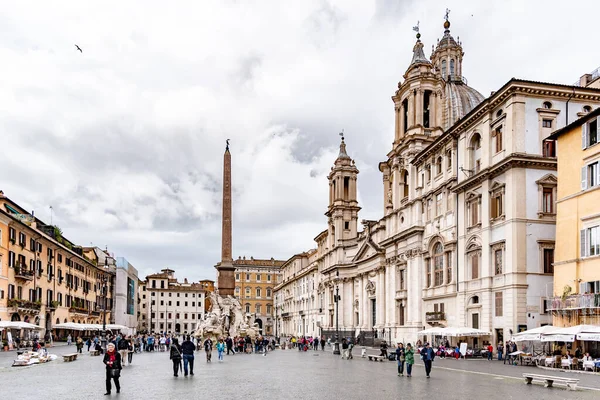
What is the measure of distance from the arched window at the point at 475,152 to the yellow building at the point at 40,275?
1285 inches

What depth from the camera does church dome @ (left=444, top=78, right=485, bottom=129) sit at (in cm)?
6450

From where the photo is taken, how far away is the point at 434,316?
49.6 m

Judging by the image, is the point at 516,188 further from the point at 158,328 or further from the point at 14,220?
the point at 158,328

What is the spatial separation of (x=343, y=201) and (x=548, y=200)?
50.5 meters

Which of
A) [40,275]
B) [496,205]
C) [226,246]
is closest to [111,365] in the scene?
[496,205]

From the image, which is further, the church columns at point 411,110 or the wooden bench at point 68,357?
the church columns at point 411,110

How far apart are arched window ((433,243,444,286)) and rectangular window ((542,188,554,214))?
1078cm

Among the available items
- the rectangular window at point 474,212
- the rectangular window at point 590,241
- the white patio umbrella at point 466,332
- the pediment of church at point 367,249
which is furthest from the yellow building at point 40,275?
the rectangular window at point 590,241

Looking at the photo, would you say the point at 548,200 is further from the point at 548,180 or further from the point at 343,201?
the point at 343,201

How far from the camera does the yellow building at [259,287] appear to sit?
143125 mm

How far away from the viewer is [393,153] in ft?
205

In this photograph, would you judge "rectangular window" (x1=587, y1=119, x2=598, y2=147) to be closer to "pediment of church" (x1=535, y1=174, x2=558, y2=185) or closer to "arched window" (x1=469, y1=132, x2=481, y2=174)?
"pediment of church" (x1=535, y1=174, x2=558, y2=185)

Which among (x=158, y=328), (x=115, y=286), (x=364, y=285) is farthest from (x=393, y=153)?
(x=158, y=328)

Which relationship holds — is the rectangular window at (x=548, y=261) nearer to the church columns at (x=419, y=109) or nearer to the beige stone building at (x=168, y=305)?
the church columns at (x=419, y=109)
